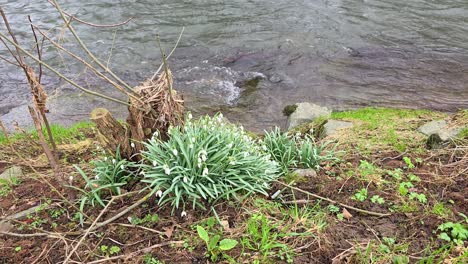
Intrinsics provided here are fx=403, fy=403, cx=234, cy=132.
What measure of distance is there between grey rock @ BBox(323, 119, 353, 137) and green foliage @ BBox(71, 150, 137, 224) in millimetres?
2790

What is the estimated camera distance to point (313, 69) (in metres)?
8.81

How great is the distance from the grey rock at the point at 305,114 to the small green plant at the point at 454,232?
11.4ft

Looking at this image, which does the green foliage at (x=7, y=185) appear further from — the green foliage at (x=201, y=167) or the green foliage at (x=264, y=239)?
the green foliage at (x=264, y=239)

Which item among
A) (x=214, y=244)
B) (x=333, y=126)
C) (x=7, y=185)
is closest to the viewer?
(x=214, y=244)

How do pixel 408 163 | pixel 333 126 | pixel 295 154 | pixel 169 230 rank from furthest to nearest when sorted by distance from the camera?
pixel 333 126, pixel 295 154, pixel 408 163, pixel 169 230

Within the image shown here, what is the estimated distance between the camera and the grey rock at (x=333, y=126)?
5.47 metres

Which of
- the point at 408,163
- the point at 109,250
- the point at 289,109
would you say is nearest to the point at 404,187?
the point at 408,163

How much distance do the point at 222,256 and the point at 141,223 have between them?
0.80 meters

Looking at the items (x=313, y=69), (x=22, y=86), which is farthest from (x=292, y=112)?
(x=22, y=86)

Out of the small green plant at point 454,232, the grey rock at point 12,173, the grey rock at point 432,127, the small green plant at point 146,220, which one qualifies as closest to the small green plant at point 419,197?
the small green plant at point 454,232

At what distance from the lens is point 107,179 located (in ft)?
12.1

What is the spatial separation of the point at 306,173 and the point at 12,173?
10.7 feet

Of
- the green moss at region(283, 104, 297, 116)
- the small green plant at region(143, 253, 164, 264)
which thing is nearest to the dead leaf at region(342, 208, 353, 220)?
the small green plant at region(143, 253, 164, 264)

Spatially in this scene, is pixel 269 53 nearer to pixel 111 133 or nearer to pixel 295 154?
pixel 295 154
